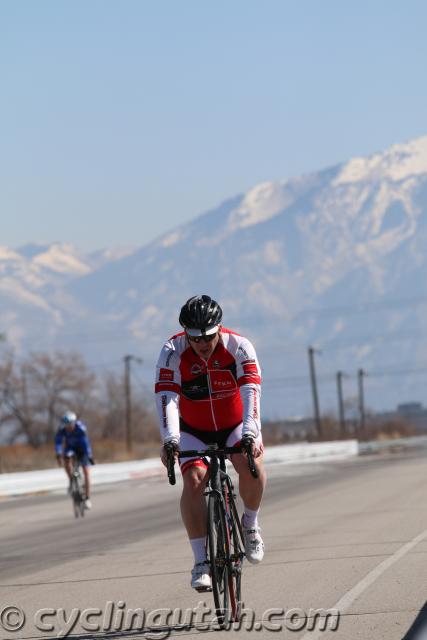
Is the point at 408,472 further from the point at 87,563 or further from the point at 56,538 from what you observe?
the point at 87,563

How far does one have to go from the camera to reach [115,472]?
132 ft

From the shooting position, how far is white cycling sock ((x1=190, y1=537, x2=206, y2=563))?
9609mm

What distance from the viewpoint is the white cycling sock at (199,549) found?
9609 mm

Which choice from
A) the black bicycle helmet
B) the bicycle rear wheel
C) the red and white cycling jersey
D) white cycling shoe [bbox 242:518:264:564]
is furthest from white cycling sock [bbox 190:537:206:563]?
the black bicycle helmet

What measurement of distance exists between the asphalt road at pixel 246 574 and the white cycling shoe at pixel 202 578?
0.28m

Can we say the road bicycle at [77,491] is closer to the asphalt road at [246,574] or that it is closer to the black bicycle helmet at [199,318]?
the asphalt road at [246,574]

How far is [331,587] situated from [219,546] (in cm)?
195

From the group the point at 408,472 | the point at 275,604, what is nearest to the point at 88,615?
the point at 275,604

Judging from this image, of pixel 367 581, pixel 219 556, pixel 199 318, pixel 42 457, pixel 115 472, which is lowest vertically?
pixel 367 581

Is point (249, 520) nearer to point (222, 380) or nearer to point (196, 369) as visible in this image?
point (222, 380)

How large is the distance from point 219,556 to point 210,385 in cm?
114

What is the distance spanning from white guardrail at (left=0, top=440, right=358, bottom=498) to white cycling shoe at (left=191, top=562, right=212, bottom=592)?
24102mm

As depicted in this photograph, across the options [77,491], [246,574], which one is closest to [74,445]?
[77,491]

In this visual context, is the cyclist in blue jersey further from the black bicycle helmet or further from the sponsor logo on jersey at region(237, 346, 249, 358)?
the black bicycle helmet
